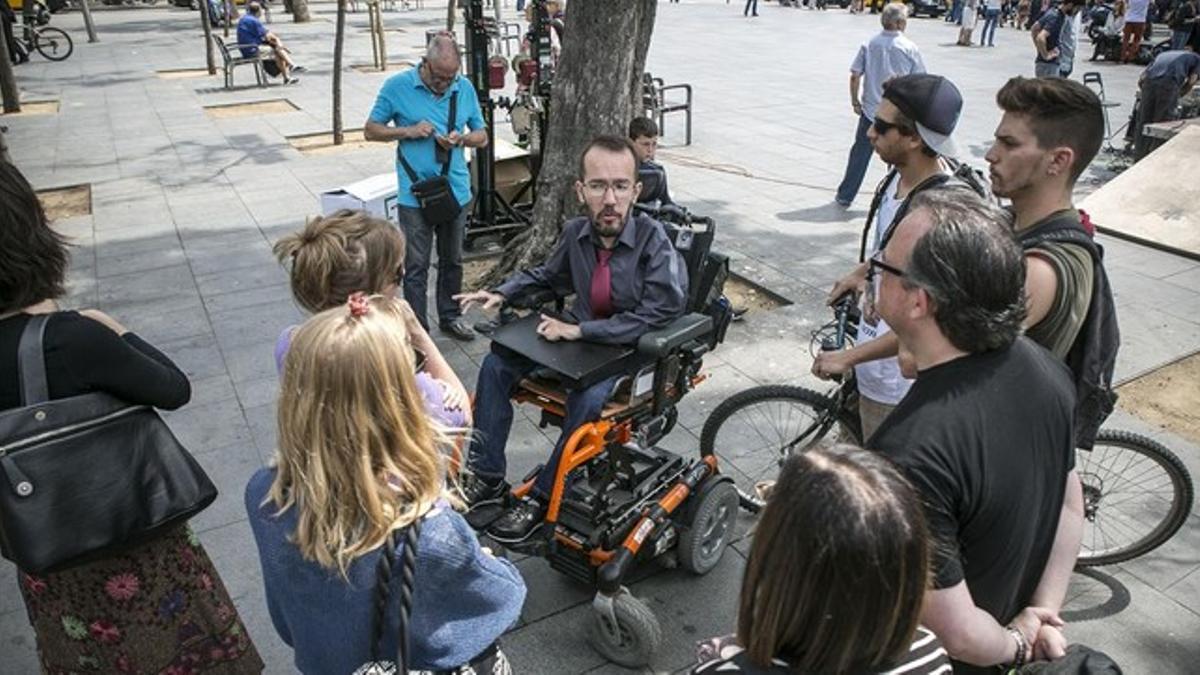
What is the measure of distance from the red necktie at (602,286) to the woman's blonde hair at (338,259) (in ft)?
3.64

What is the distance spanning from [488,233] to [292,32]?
1863 cm

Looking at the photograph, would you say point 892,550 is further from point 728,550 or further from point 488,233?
point 488,233

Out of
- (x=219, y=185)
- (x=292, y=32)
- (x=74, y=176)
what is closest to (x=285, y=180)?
(x=219, y=185)

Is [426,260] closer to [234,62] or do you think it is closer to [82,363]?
[82,363]

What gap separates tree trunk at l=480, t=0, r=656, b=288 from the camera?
5.89 metres

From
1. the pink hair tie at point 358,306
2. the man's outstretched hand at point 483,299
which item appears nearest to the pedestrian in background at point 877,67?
the man's outstretched hand at point 483,299

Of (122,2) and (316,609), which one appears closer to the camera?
(316,609)

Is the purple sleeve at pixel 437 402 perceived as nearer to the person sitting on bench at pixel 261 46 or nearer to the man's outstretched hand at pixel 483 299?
the man's outstretched hand at pixel 483 299

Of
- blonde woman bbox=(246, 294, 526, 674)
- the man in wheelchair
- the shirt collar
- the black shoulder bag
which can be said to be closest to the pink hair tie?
blonde woman bbox=(246, 294, 526, 674)

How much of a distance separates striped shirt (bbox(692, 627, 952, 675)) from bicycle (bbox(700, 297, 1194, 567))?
76.8 inches

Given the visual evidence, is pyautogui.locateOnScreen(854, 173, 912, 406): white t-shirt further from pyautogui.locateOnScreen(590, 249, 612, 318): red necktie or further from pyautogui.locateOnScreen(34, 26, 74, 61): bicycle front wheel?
pyautogui.locateOnScreen(34, 26, 74, 61): bicycle front wheel

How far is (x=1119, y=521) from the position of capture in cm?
386

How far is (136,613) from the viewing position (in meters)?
2.26

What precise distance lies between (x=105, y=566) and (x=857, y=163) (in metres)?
7.62
